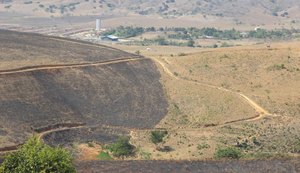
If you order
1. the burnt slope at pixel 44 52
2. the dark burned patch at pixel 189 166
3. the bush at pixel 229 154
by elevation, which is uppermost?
the burnt slope at pixel 44 52

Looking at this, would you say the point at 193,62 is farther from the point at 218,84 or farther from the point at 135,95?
the point at 135,95

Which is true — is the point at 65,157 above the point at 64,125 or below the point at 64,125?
above

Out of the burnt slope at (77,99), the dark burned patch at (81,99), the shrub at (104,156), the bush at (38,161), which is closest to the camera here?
the bush at (38,161)

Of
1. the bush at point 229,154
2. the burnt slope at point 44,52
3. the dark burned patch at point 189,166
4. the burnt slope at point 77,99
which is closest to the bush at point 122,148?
the burnt slope at point 77,99

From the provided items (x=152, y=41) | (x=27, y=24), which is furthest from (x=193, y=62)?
(x=27, y=24)

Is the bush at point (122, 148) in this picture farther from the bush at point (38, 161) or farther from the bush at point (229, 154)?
the bush at point (38, 161)

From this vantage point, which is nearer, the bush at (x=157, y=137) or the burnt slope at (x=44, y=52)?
the bush at (x=157, y=137)
